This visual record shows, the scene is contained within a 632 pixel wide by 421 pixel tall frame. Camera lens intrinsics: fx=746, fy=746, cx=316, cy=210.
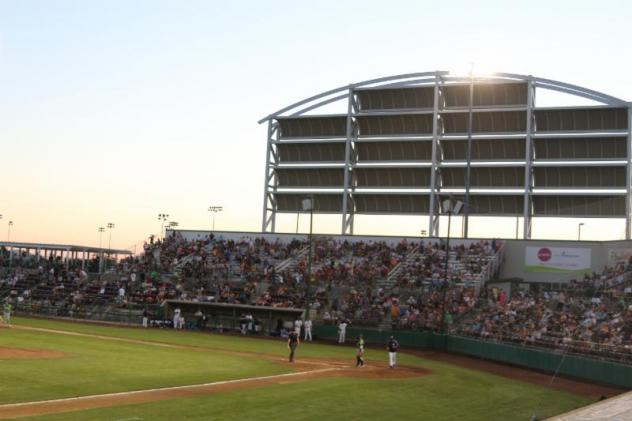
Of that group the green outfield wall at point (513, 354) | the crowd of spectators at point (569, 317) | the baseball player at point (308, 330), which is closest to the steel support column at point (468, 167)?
the crowd of spectators at point (569, 317)

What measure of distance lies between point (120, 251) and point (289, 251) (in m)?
24.7

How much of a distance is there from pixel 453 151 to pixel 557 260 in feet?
37.5

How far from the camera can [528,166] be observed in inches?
2137

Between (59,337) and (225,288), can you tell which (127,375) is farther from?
(225,288)

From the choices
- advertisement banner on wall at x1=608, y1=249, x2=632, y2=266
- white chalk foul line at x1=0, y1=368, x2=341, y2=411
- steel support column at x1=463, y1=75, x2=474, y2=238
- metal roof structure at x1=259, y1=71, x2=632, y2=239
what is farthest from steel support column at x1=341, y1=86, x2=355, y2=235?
white chalk foul line at x1=0, y1=368, x2=341, y2=411

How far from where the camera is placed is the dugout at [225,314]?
1937 inches

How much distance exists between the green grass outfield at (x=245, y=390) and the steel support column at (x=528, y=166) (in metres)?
22.1

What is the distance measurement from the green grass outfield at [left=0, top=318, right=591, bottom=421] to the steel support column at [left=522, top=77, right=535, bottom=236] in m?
22.1

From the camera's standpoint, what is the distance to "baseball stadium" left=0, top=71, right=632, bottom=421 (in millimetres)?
25953

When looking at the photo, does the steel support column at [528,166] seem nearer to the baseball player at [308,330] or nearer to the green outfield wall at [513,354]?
the green outfield wall at [513,354]

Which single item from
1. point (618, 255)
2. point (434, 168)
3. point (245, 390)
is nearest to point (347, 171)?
point (434, 168)

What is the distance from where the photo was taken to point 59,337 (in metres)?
38.2

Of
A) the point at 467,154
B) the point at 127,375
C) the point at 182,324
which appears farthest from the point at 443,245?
the point at 127,375

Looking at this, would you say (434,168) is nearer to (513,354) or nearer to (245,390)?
(513,354)
